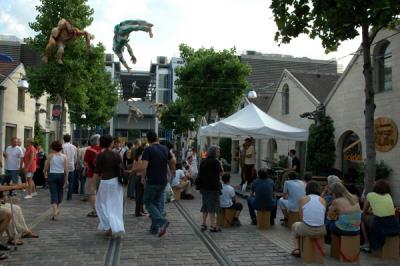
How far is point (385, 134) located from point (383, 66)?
2.36 m

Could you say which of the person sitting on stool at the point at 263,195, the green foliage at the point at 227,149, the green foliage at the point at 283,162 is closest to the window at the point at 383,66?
the person sitting on stool at the point at 263,195

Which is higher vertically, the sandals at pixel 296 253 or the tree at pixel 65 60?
the tree at pixel 65 60

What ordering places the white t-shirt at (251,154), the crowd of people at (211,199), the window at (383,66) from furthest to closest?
the white t-shirt at (251,154)
the window at (383,66)
the crowd of people at (211,199)

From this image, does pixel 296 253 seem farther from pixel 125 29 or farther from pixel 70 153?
pixel 70 153

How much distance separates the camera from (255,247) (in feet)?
25.3

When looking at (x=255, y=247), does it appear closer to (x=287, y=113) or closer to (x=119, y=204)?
(x=119, y=204)

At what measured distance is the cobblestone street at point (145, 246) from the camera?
6.75 metres

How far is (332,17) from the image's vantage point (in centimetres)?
910

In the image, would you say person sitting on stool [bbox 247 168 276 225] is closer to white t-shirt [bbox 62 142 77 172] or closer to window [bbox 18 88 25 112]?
white t-shirt [bbox 62 142 77 172]

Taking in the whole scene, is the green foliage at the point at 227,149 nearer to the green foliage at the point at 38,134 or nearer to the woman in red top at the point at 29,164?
the green foliage at the point at 38,134

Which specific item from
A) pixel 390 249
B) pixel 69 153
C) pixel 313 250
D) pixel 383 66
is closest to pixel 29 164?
pixel 69 153

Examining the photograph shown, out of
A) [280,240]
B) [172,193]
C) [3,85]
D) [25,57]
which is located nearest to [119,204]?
[280,240]

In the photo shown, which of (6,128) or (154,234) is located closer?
(154,234)

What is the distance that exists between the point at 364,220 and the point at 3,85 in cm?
1979
